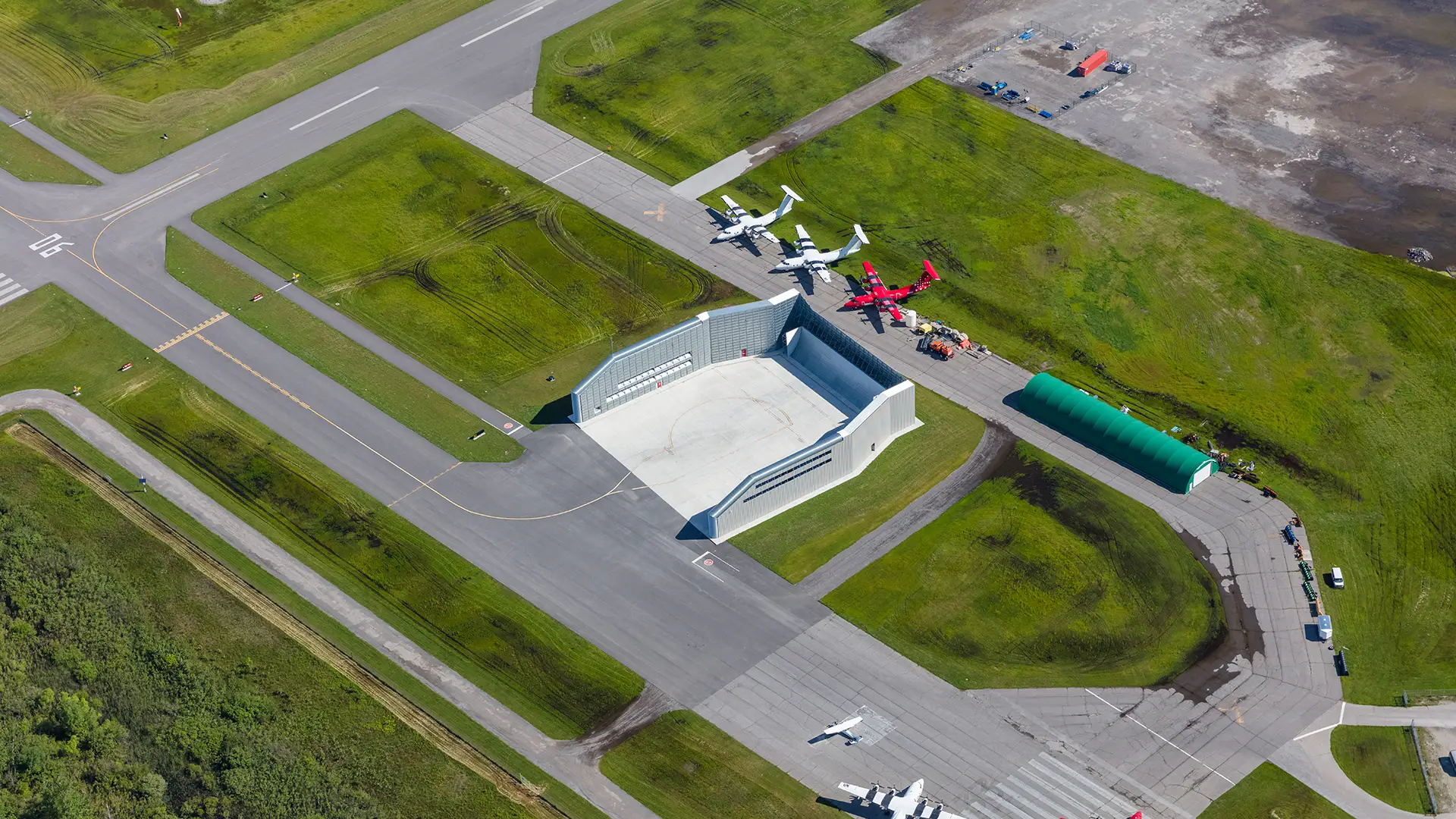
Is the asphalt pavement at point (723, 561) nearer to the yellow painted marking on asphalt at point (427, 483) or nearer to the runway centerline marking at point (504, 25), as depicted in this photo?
the yellow painted marking on asphalt at point (427, 483)

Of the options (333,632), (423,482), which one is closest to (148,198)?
(423,482)

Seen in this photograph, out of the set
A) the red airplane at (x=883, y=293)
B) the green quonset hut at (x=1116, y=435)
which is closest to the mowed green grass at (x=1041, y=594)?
the green quonset hut at (x=1116, y=435)

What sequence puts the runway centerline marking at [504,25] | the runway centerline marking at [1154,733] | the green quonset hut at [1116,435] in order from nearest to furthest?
the runway centerline marking at [1154,733]
the green quonset hut at [1116,435]
the runway centerline marking at [504,25]

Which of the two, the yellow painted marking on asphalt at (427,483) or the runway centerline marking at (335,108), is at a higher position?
the runway centerline marking at (335,108)

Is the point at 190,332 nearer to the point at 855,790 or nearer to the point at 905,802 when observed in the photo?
the point at 855,790

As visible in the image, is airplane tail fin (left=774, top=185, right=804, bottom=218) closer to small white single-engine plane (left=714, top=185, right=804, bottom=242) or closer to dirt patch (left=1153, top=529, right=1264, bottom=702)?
small white single-engine plane (left=714, top=185, right=804, bottom=242)

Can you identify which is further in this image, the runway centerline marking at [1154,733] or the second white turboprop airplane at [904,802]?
the runway centerline marking at [1154,733]
